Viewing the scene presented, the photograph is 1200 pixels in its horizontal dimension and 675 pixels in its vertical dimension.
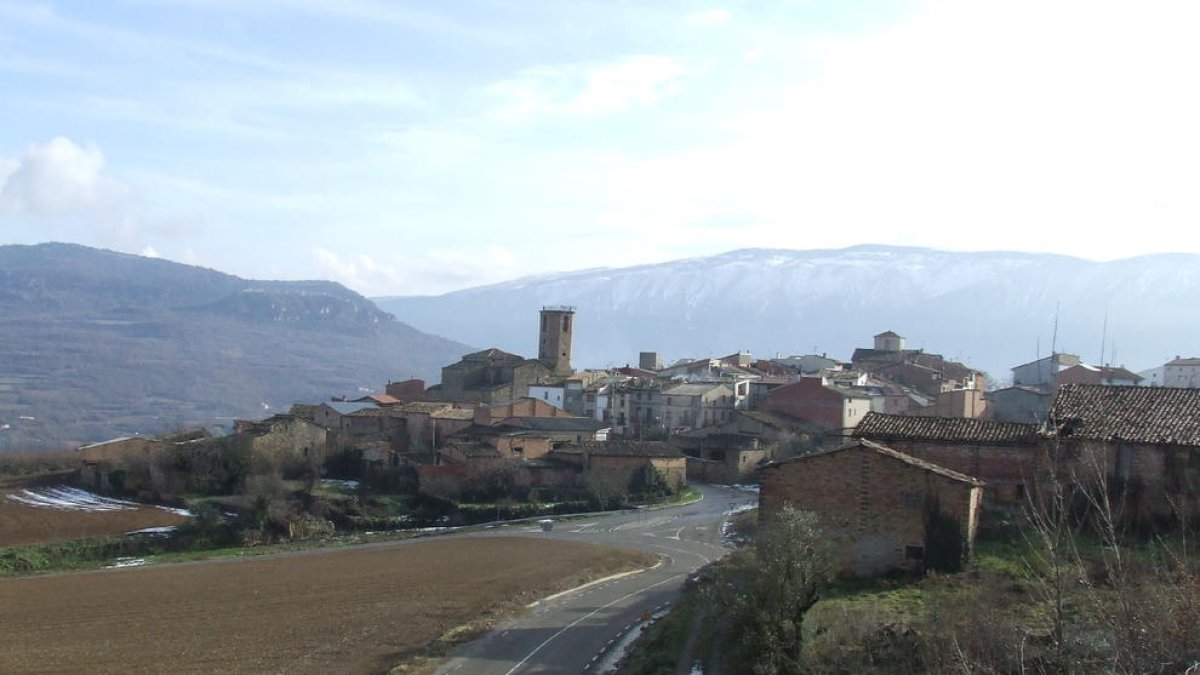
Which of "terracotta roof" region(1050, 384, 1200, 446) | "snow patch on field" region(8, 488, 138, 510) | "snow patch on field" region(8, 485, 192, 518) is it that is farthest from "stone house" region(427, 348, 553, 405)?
"terracotta roof" region(1050, 384, 1200, 446)

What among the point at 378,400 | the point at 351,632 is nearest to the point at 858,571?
the point at 351,632

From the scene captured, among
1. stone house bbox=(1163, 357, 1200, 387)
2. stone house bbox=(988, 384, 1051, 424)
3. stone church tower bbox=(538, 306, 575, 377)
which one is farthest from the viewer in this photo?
stone church tower bbox=(538, 306, 575, 377)

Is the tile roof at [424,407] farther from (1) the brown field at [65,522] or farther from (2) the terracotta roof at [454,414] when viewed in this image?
(1) the brown field at [65,522]

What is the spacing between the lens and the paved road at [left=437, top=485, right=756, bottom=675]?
2441 centimetres

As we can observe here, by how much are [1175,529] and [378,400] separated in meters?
56.3

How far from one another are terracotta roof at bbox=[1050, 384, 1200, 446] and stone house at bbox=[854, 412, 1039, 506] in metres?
0.91

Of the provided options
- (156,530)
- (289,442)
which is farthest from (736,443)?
(156,530)

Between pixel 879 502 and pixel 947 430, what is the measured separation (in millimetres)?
5923

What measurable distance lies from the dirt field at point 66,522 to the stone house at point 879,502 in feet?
108

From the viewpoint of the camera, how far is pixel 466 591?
110 feet

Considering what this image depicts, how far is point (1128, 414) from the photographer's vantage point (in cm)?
2623

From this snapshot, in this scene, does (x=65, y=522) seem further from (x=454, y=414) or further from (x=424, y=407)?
(x=424, y=407)

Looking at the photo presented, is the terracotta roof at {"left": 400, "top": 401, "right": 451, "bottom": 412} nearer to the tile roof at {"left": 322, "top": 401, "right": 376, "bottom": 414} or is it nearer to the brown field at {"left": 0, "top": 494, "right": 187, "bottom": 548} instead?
the tile roof at {"left": 322, "top": 401, "right": 376, "bottom": 414}

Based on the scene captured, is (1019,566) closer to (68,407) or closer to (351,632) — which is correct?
(351,632)
